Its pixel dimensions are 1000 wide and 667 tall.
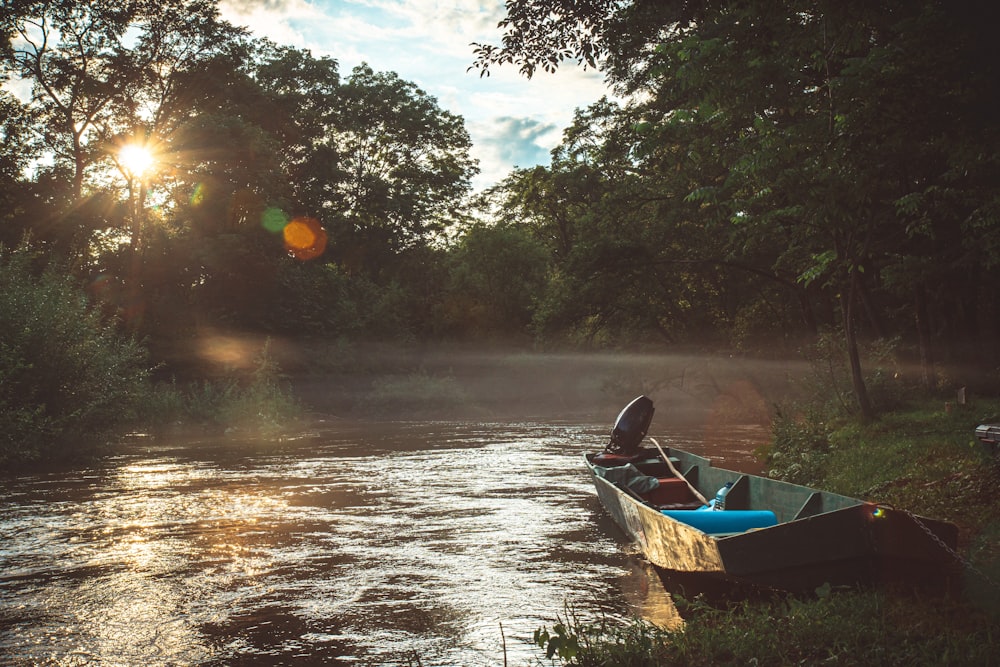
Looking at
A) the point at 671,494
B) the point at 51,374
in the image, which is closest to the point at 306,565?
the point at 671,494

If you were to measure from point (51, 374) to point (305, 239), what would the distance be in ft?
86.8

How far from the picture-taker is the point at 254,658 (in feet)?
24.6

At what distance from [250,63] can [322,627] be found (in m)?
42.7

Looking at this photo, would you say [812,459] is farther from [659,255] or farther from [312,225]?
[312,225]

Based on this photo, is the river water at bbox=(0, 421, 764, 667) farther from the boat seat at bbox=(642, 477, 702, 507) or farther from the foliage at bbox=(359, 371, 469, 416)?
the foliage at bbox=(359, 371, 469, 416)

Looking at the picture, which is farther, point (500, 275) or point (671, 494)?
point (500, 275)

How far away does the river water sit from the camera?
7938 mm

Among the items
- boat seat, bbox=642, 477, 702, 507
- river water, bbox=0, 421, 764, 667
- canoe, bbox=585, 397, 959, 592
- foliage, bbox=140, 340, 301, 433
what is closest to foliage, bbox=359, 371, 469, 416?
foliage, bbox=140, 340, 301, 433

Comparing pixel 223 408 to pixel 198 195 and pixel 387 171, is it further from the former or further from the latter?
pixel 387 171

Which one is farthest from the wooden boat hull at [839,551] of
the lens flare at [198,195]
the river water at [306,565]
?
the lens flare at [198,195]

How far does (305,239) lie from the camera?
158ft

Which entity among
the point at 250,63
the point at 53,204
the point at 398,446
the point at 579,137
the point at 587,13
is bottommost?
the point at 398,446

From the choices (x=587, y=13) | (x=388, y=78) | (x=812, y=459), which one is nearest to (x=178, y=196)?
(x=388, y=78)

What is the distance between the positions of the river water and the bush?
1.69m
